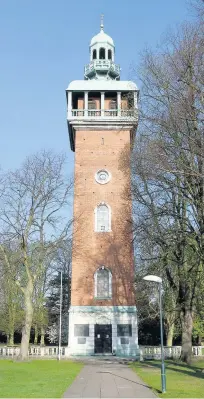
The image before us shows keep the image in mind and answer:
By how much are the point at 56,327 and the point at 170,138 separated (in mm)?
35916

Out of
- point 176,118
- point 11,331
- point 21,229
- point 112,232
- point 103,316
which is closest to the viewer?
point 176,118

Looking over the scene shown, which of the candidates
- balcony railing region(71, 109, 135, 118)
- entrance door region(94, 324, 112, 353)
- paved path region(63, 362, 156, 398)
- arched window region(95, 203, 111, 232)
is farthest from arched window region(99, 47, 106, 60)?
paved path region(63, 362, 156, 398)

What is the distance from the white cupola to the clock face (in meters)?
9.53

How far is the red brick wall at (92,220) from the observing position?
3148cm

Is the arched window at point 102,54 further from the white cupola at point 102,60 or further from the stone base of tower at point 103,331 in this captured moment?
the stone base of tower at point 103,331

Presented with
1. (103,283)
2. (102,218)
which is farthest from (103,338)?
(102,218)

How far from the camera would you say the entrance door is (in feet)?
98.9

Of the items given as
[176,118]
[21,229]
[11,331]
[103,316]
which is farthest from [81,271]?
[176,118]

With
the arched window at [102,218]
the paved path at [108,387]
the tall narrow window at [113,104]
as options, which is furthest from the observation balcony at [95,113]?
the paved path at [108,387]

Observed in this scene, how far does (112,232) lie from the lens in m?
32.7

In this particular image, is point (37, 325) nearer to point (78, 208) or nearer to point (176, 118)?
point (78, 208)

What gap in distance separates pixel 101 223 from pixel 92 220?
734mm

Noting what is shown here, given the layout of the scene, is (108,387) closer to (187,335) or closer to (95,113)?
(187,335)

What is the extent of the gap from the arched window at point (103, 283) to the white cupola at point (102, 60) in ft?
56.6
